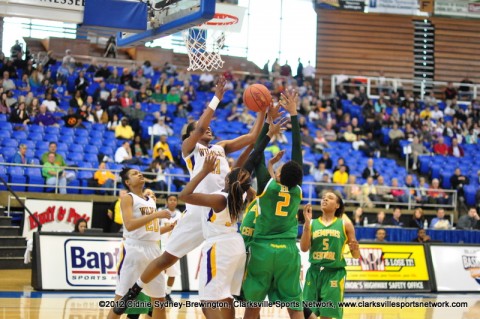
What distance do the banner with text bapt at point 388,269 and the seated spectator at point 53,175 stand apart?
6469 mm

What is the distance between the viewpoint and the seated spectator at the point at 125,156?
1877 centimetres

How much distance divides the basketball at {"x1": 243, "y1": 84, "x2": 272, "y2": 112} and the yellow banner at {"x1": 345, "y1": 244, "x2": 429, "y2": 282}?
7.10 m

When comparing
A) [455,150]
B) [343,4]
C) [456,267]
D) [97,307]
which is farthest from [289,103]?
[343,4]

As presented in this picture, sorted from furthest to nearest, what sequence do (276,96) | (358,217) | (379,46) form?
1. (379,46)
2. (276,96)
3. (358,217)

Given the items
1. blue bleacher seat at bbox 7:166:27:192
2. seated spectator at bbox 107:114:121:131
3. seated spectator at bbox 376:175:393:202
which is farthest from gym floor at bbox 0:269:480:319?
seated spectator at bbox 107:114:121:131

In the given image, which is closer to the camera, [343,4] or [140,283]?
[140,283]

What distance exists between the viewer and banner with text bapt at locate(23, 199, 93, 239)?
16.4 meters

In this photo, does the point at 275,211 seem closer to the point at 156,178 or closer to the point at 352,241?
the point at 352,241

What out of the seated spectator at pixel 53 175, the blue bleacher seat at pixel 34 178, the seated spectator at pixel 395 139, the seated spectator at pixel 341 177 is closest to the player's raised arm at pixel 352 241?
the seated spectator at pixel 53 175

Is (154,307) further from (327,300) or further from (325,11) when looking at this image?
(325,11)

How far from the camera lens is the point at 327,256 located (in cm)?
830

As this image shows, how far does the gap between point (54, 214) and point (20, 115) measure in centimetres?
359

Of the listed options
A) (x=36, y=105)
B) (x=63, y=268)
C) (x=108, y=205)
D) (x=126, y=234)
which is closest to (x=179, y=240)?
(x=126, y=234)

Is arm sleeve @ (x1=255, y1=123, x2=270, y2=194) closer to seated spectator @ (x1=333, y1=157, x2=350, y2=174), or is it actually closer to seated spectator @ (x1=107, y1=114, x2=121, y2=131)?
seated spectator @ (x1=107, y1=114, x2=121, y2=131)
